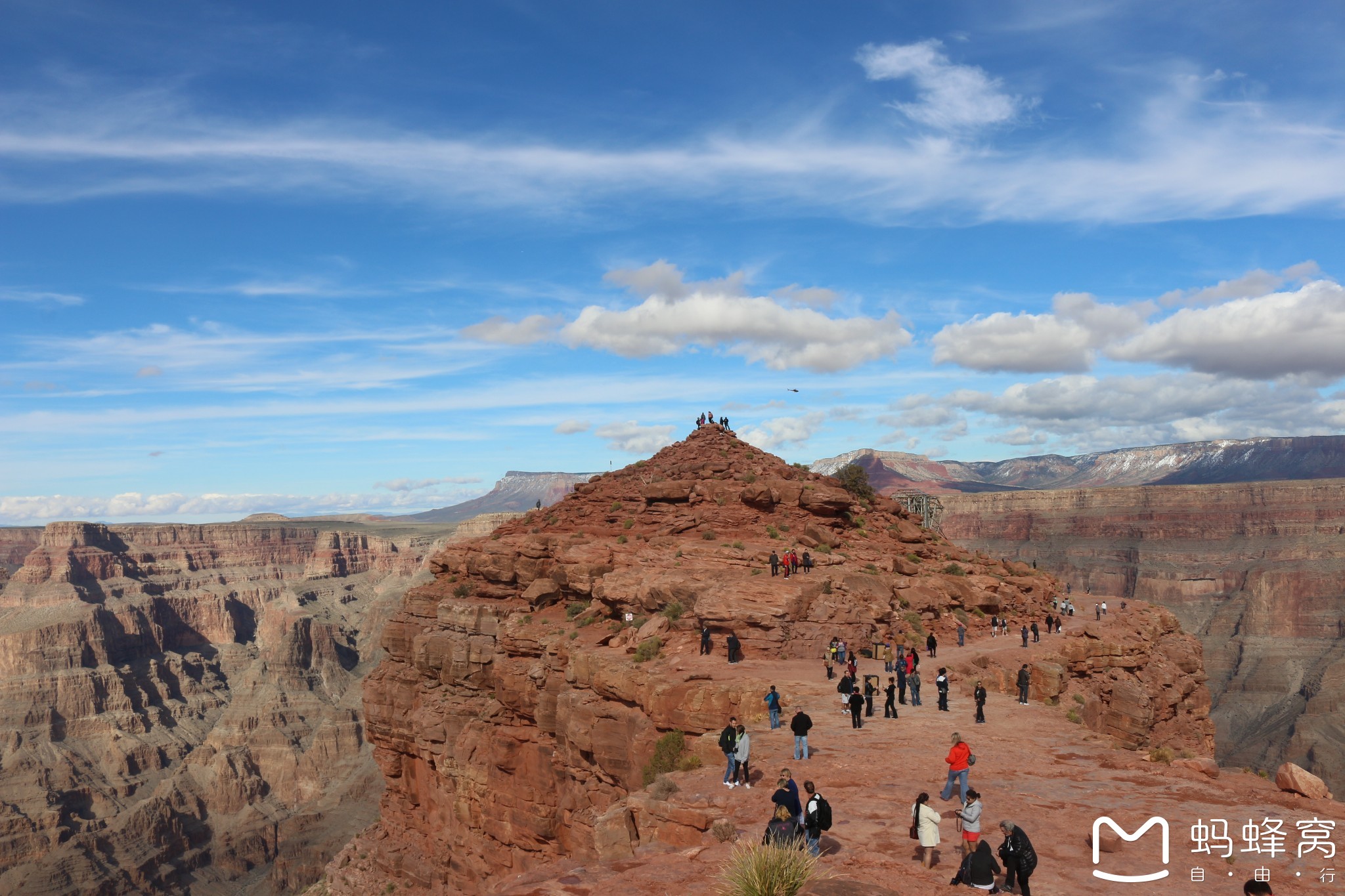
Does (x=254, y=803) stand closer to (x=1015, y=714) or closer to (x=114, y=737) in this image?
(x=114, y=737)

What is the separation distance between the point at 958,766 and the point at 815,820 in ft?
13.1

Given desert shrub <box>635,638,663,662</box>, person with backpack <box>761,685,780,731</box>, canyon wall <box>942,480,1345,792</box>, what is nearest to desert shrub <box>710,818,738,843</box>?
person with backpack <box>761,685,780,731</box>

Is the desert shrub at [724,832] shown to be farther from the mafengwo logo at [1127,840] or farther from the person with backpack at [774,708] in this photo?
the person with backpack at [774,708]

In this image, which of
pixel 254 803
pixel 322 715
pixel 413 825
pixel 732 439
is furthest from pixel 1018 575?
pixel 322 715

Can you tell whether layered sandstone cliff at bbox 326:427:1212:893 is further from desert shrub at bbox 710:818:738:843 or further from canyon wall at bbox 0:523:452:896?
canyon wall at bbox 0:523:452:896

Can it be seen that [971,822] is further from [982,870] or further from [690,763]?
[690,763]

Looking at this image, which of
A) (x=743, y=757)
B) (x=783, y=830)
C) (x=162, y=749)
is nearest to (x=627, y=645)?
(x=743, y=757)

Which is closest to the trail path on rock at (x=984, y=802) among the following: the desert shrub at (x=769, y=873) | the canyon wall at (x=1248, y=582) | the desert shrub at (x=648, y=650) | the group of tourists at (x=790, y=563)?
the desert shrub at (x=769, y=873)

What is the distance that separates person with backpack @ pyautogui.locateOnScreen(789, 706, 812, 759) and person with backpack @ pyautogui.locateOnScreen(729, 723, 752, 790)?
131cm

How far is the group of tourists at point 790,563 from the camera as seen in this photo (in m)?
34.2

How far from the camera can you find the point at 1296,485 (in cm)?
16938

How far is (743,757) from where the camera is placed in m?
17.8

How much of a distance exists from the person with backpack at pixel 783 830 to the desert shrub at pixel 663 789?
205 inches

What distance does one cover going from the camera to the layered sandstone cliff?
1105 inches
